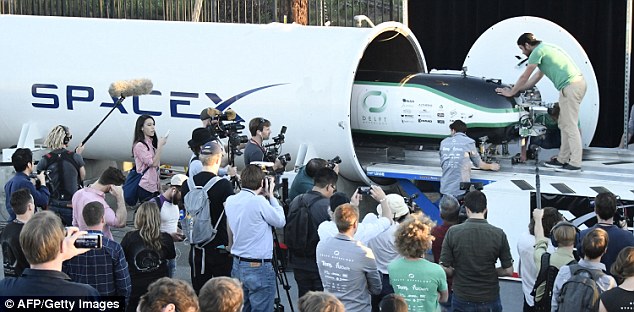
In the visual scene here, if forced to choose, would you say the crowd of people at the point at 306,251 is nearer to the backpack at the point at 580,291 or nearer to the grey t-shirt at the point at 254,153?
the backpack at the point at 580,291

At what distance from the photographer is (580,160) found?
11898 mm

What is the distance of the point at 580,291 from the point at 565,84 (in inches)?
210

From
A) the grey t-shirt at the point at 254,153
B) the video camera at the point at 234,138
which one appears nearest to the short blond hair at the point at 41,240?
the video camera at the point at 234,138

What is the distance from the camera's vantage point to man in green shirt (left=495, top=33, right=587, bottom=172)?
466 inches

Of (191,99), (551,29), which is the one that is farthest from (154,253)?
(551,29)

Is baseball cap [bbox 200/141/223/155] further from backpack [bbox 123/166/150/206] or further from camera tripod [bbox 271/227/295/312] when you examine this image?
backpack [bbox 123/166/150/206]

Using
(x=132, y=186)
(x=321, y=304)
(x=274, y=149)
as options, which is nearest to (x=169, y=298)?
(x=321, y=304)

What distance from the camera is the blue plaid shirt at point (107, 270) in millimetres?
7227

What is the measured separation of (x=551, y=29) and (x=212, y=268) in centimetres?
583

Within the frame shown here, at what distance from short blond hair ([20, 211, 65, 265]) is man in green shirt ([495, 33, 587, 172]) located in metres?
7.28

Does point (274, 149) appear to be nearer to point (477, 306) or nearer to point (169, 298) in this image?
point (477, 306)

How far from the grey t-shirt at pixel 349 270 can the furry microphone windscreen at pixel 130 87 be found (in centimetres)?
580

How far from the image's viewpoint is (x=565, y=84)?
466 inches

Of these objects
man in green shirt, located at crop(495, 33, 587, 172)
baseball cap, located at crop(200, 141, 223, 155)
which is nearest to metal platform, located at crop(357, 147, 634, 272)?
man in green shirt, located at crop(495, 33, 587, 172)
